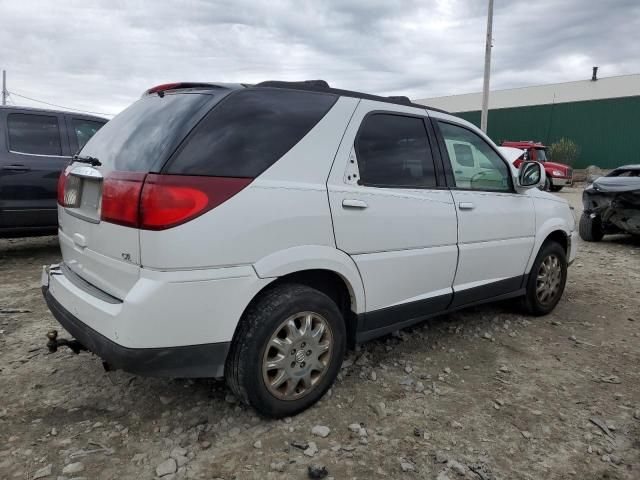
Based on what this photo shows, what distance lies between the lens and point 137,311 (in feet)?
6.89

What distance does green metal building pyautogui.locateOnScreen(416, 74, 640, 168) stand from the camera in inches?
1006

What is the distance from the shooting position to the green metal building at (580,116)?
2555 cm

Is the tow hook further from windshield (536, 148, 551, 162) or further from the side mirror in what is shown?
windshield (536, 148, 551, 162)

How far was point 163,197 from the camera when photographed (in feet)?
6.85

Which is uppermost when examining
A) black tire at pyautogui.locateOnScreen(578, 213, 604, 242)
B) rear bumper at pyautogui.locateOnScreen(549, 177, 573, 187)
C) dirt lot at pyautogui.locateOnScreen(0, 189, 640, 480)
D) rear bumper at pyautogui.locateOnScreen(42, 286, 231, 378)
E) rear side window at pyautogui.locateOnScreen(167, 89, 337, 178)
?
rear side window at pyautogui.locateOnScreen(167, 89, 337, 178)

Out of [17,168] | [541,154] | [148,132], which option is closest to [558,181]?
[541,154]

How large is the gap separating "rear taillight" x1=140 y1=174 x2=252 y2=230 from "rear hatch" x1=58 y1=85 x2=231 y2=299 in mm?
62

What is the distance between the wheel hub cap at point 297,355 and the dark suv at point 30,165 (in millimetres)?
4454

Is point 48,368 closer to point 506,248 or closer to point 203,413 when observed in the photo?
point 203,413

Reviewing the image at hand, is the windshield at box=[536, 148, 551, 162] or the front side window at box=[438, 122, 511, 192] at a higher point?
the windshield at box=[536, 148, 551, 162]

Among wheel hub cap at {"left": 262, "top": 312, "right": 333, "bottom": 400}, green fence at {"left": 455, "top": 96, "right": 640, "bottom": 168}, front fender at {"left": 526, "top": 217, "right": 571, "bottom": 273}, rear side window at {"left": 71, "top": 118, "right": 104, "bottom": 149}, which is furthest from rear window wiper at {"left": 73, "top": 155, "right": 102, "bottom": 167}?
green fence at {"left": 455, "top": 96, "right": 640, "bottom": 168}

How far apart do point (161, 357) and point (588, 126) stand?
30.0 metres

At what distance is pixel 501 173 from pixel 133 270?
2849 millimetres

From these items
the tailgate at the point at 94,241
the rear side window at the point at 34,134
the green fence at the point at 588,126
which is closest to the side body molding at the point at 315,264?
the tailgate at the point at 94,241
